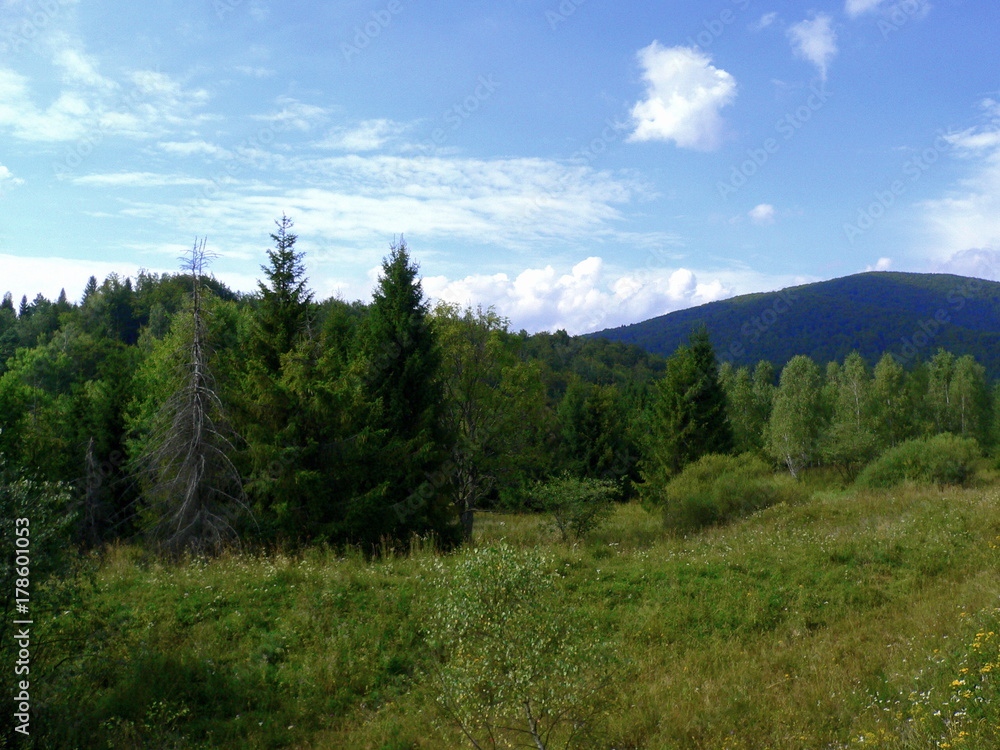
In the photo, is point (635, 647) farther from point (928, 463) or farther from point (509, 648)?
point (928, 463)

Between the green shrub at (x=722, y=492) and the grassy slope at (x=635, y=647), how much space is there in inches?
355

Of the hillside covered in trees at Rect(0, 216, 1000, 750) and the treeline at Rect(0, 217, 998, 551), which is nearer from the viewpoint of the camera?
the hillside covered in trees at Rect(0, 216, 1000, 750)

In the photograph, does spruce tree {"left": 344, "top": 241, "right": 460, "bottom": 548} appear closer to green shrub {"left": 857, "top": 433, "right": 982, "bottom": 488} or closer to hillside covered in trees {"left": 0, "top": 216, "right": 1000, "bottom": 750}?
hillside covered in trees {"left": 0, "top": 216, "right": 1000, "bottom": 750}

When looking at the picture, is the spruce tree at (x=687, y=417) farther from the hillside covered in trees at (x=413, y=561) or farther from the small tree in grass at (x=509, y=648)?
the small tree in grass at (x=509, y=648)

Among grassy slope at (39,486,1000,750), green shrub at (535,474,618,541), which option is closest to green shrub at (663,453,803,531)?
green shrub at (535,474,618,541)

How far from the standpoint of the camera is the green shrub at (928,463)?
1008 inches

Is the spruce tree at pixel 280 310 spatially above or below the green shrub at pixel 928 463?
above

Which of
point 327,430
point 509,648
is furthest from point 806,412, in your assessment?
point 509,648

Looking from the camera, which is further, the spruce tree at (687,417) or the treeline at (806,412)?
the treeline at (806,412)

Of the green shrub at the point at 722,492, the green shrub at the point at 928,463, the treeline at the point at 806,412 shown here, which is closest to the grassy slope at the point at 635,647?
the green shrub at the point at 722,492

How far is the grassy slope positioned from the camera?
6609 millimetres

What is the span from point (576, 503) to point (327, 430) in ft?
26.3

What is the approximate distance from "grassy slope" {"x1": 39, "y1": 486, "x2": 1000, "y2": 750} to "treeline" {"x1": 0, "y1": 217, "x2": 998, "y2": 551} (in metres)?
2.55

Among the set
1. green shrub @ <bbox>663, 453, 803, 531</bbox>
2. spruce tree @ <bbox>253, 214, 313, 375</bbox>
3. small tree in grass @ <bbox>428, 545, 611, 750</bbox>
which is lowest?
green shrub @ <bbox>663, 453, 803, 531</bbox>
